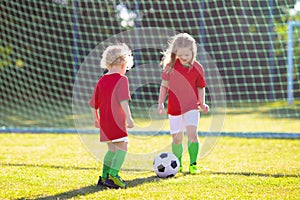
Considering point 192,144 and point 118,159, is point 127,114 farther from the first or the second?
point 192,144

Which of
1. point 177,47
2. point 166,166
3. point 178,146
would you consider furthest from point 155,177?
point 177,47

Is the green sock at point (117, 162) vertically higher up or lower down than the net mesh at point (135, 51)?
lower down

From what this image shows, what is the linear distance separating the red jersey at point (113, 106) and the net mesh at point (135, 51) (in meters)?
7.88

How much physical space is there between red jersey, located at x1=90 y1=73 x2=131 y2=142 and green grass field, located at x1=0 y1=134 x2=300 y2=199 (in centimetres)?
40

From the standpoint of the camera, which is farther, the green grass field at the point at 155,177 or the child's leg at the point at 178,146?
the child's leg at the point at 178,146

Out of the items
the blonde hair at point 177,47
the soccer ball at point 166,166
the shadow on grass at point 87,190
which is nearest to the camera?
the shadow on grass at point 87,190

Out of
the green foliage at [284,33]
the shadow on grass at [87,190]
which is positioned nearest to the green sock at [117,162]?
the shadow on grass at [87,190]

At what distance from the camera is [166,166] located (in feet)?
13.4

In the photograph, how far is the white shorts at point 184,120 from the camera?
438 centimetres

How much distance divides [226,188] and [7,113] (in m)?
8.36

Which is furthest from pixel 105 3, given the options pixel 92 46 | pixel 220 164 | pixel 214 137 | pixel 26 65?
pixel 220 164

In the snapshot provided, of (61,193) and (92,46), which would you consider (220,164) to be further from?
(92,46)

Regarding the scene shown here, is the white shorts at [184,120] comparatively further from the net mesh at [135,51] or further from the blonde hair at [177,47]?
the net mesh at [135,51]

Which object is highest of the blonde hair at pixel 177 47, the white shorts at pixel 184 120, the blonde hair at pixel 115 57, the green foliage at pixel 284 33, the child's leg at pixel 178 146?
the green foliage at pixel 284 33
